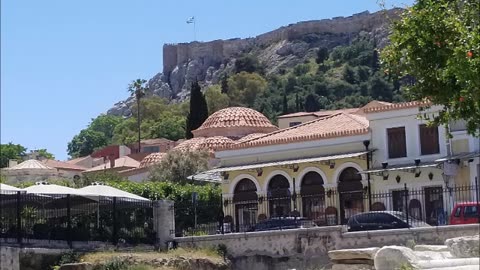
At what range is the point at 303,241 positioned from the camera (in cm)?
3459

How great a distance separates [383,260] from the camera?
2386 cm

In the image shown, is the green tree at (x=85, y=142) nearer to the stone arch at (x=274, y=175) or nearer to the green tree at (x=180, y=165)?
the green tree at (x=180, y=165)

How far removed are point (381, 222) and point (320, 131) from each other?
16505mm

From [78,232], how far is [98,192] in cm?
314

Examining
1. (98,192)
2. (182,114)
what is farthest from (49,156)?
(98,192)

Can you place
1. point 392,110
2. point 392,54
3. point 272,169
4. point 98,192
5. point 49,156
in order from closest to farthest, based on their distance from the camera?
point 392,54
point 98,192
point 392,110
point 272,169
point 49,156

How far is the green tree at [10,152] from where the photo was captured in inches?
5422

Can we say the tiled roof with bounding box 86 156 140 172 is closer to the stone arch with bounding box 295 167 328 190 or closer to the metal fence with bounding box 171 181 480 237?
the metal fence with bounding box 171 181 480 237

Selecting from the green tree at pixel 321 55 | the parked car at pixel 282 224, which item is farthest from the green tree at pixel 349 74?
the parked car at pixel 282 224

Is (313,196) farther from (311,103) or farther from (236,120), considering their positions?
(311,103)

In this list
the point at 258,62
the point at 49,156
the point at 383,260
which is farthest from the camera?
the point at 258,62

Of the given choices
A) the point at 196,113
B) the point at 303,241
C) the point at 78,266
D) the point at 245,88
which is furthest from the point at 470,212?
the point at 245,88

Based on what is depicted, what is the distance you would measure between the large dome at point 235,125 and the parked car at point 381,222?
36647 mm

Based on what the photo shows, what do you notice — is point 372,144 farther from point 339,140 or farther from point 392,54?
point 392,54
